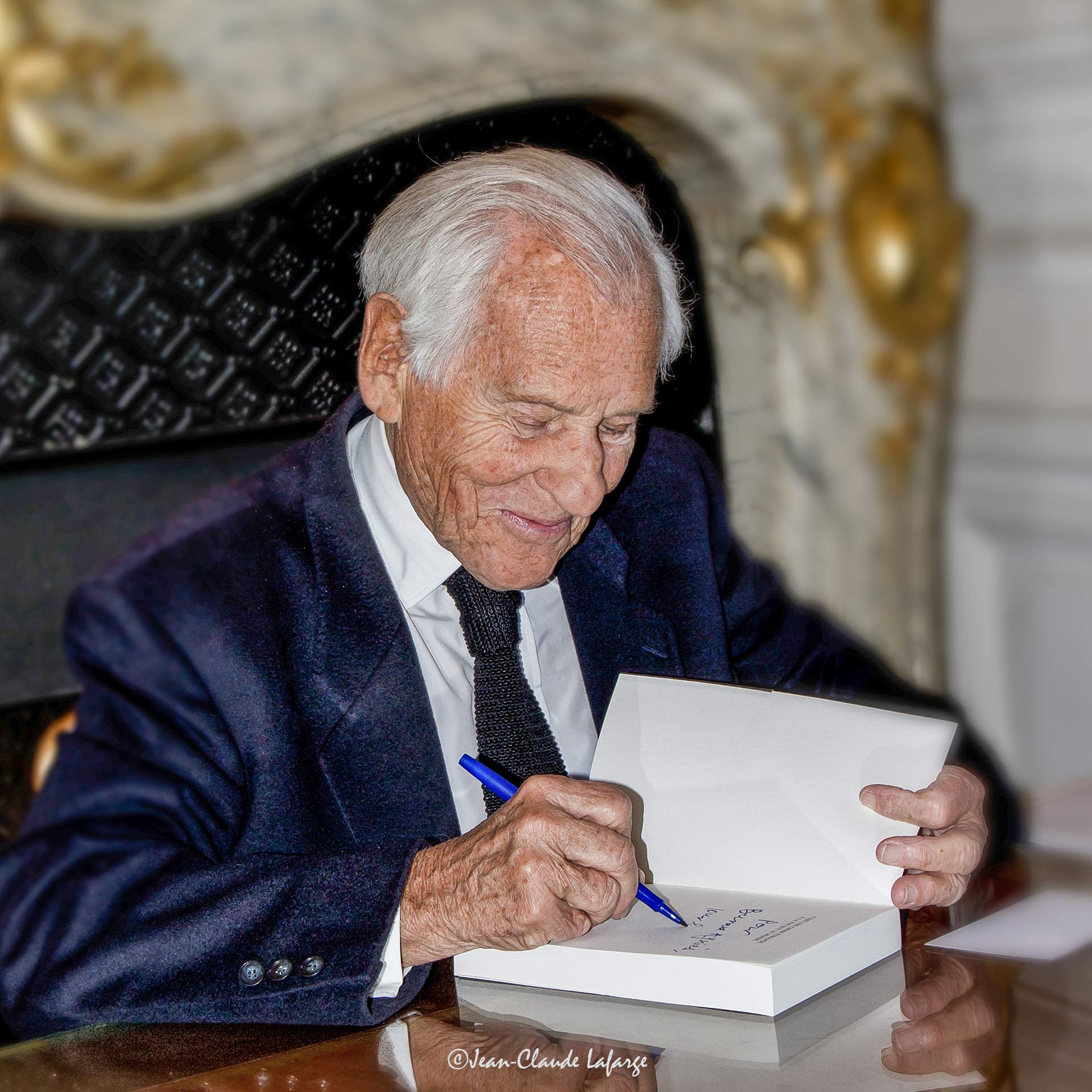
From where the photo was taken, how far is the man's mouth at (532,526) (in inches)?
52.7

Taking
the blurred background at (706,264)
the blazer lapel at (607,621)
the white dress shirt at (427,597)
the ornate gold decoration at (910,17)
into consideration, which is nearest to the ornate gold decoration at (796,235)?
the blurred background at (706,264)

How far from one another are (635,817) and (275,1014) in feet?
1.20

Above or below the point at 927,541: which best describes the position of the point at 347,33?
above

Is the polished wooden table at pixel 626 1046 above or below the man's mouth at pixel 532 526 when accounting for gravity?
below

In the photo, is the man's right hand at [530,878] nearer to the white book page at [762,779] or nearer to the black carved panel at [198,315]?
the white book page at [762,779]

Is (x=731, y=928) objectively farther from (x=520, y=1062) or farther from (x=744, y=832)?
(x=520, y=1062)

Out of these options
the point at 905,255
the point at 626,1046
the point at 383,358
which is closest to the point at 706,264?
the point at 905,255

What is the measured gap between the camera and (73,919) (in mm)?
1135

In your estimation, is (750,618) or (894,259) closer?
(750,618)

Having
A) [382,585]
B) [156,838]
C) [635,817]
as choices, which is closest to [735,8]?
[382,585]

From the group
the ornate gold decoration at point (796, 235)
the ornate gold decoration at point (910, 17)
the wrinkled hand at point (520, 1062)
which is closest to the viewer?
the wrinkled hand at point (520, 1062)

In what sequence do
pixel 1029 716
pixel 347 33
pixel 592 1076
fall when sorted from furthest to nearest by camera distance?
1. pixel 1029 716
2. pixel 347 33
3. pixel 592 1076

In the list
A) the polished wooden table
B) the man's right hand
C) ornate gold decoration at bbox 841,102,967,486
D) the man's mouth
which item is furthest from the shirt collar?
ornate gold decoration at bbox 841,102,967,486

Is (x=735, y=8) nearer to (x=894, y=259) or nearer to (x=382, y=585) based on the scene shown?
(x=894, y=259)
